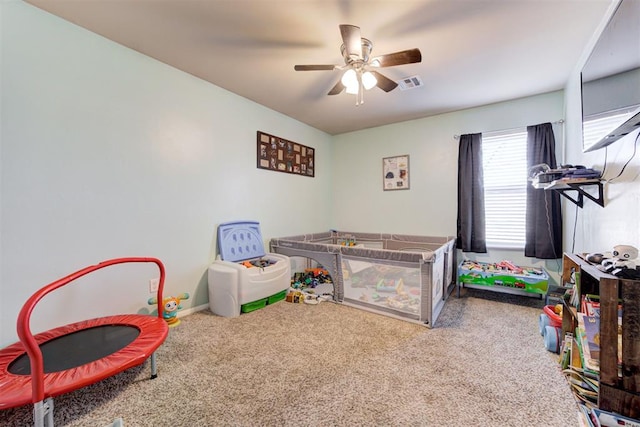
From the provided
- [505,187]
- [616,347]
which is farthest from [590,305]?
[505,187]

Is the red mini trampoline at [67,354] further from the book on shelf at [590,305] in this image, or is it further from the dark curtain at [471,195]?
the dark curtain at [471,195]

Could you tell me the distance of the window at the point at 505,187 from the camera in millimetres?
3215

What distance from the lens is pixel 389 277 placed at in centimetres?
263

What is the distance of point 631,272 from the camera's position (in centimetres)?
111

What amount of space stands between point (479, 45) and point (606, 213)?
1.61m

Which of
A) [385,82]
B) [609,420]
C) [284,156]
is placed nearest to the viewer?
[609,420]

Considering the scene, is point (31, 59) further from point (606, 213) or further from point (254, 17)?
point (606, 213)

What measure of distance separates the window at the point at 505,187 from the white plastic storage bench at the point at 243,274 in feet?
9.18

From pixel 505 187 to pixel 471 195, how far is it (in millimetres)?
404

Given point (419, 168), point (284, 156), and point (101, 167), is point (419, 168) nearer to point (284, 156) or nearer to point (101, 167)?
point (284, 156)

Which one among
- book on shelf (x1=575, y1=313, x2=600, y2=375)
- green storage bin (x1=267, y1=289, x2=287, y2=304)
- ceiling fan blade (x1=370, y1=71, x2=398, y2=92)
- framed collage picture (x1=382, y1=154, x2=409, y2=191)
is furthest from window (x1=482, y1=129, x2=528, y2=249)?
green storage bin (x1=267, y1=289, x2=287, y2=304)

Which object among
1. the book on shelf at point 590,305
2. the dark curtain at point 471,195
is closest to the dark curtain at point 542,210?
the dark curtain at point 471,195

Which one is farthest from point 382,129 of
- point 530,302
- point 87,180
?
point 87,180

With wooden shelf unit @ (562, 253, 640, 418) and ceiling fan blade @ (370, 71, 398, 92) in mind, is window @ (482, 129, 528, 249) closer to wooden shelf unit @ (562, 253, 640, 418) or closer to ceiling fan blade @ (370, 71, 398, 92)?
ceiling fan blade @ (370, 71, 398, 92)
